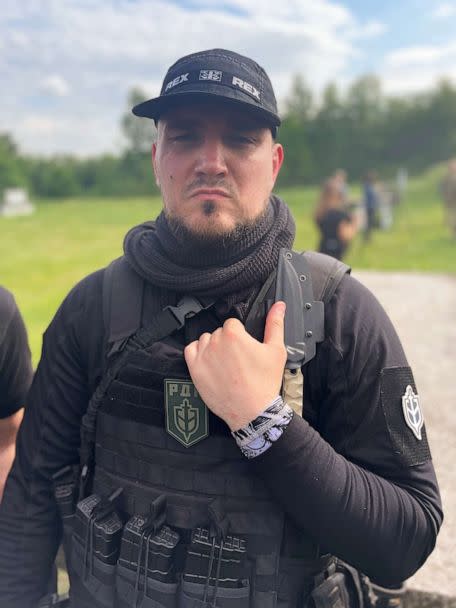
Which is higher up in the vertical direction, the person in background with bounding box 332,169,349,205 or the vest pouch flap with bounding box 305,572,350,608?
the person in background with bounding box 332,169,349,205

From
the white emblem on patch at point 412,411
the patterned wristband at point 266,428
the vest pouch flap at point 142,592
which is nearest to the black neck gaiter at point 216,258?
the patterned wristband at point 266,428

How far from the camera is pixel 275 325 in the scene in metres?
1.35

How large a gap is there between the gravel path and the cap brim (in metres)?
1.85

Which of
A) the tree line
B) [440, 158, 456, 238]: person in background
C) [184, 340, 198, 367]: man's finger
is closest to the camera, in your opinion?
[184, 340, 198, 367]: man's finger

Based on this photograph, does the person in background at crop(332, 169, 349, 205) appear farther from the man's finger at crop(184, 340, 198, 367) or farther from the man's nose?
the man's finger at crop(184, 340, 198, 367)

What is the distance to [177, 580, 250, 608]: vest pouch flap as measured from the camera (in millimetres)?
1388

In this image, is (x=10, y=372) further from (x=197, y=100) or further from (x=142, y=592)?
(x=197, y=100)

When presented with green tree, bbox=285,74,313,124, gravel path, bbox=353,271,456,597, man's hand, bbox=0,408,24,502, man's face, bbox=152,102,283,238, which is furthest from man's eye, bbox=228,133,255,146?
green tree, bbox=285,74,313,124

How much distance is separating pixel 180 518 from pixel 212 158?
0.93m

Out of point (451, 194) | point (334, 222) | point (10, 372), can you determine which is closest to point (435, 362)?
point (334, 222)

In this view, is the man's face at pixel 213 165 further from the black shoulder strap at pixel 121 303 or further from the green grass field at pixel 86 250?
the green grass field at pixel 86 250

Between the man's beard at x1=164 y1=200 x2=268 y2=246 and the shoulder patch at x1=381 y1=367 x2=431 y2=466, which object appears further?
the man's beard at x1=164 y1=200 x2=268 y2=246

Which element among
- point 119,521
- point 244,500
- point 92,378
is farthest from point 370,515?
point 92,378

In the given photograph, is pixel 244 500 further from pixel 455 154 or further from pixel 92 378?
pixel 455 154
